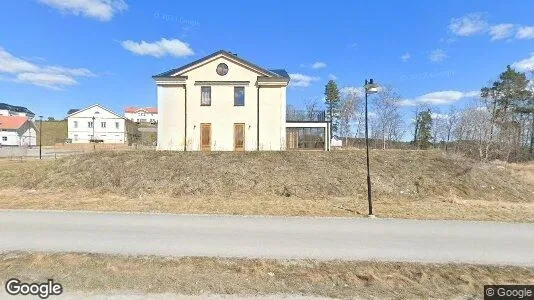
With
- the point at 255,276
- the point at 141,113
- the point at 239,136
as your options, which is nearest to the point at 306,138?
the point at 239,136

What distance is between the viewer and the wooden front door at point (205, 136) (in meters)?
24.7

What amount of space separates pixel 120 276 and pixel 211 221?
12.0 feet

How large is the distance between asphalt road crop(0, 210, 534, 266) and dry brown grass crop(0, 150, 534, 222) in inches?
71.5

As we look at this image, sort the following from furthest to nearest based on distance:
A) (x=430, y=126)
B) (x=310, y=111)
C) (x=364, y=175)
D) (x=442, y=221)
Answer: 1. (x=430, y=126)
2. (x=310, y=111)
3. (x=364, y=175)
4. (x=442, y=221)

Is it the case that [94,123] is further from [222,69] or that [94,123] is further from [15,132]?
[222,69]

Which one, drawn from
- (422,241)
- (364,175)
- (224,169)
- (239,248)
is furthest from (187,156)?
(422,241)

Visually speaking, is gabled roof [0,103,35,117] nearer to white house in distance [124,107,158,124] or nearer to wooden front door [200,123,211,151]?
white house in distance [124,107,158,124]

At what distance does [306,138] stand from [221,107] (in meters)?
8.10

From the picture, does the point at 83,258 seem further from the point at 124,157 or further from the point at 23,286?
the point at 124,157

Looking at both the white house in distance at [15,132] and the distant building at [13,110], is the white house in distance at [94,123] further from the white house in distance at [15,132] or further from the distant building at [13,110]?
the distant building at [13,110]

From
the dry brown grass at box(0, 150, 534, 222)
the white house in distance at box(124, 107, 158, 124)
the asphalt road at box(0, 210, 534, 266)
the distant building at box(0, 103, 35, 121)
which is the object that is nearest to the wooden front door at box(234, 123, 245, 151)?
the dry brown grass at box(0, 150, 534, 222)

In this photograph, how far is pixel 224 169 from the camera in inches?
655

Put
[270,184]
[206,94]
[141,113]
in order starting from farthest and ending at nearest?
[141,113], [206,94], [270,184]

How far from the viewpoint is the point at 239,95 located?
24.8 meters
